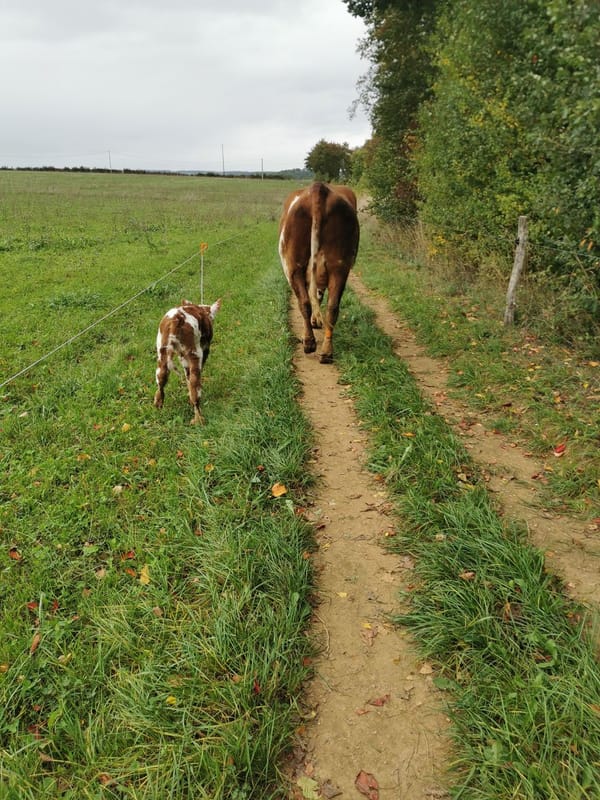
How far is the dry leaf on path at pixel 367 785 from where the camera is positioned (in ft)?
6.79

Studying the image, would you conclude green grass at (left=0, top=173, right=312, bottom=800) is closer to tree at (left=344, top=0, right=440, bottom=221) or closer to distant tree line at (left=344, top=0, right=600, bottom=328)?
distant tree line at (left=344, top=0, right=600, bottom=328)

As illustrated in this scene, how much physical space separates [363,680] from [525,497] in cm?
217

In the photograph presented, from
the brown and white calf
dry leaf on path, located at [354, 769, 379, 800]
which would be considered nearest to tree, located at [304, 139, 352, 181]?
the brown and white calf

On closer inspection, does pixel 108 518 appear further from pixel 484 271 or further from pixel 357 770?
pixel 484 271

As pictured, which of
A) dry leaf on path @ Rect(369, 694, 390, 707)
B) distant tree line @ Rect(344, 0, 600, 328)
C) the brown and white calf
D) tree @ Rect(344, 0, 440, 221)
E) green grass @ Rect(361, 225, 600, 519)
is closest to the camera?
dry leaf on path @ Rect(369, 694, 390, 707)

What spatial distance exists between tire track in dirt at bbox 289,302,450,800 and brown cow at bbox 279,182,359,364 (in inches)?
140

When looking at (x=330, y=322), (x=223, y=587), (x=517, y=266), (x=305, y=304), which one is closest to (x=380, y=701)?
(x=223, y=587)

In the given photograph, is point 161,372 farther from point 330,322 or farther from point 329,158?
point 329,158

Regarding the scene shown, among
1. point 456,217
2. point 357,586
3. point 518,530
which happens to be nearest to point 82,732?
point 357,586

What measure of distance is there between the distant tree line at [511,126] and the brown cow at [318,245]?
267 cm

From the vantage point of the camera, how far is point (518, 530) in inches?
136

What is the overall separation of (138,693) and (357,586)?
145cm

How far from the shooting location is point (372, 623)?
9.45 feet

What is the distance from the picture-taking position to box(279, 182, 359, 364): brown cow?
632 centimetres
